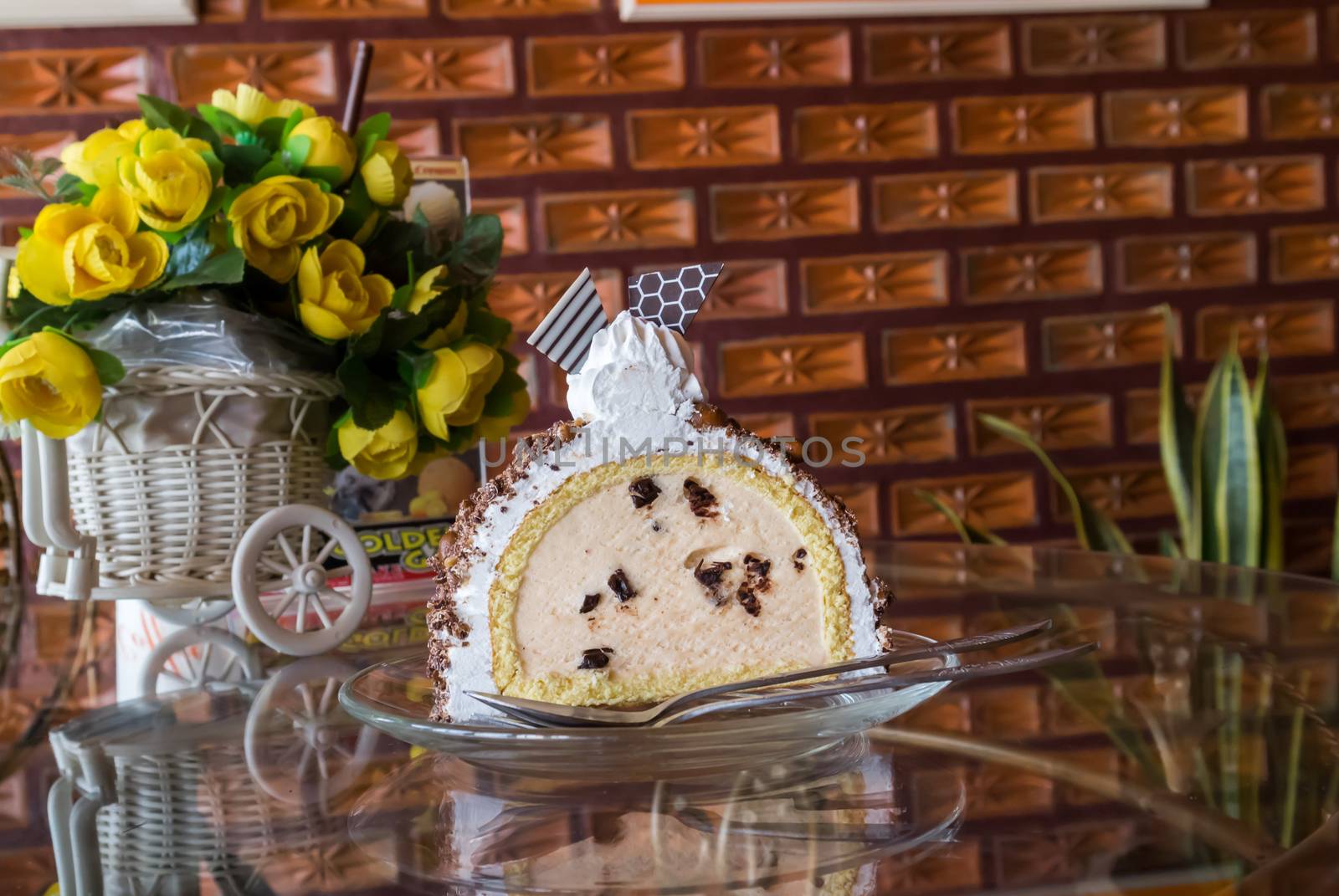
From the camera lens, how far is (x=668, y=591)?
0.67 metres

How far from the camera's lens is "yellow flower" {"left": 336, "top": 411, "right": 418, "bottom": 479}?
90 cm

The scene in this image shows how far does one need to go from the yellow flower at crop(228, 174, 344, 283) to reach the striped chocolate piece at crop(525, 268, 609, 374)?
273mm

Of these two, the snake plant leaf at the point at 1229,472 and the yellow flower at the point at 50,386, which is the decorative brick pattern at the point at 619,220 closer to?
the snake plant leaf at the point at 1229,472

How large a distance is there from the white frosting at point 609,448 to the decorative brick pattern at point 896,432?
1.57 m

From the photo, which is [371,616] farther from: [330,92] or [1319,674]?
[330,92]

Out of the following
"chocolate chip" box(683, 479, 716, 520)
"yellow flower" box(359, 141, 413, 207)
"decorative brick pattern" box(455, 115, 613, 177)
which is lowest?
"chocolate chip" box(683, 479, 716, 520)

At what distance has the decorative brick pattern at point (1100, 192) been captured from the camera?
2.24 metres

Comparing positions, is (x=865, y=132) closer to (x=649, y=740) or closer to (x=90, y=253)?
(x=90, y=253)

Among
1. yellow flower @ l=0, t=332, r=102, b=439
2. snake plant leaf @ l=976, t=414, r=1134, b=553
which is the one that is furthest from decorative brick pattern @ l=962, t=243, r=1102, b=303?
yellow flower @ l=0, t=332, r=102, b=439

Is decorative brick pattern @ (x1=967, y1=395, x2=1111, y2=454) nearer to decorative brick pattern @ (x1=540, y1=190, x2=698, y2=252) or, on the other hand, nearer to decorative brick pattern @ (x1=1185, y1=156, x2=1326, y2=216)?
decorative brick pattern @ (x1=1185, y1=156, x2=1326, y2=216)

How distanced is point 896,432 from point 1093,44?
2.87ft

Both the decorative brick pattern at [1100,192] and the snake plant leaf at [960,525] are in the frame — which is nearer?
the snake plant leaf at [960,525]

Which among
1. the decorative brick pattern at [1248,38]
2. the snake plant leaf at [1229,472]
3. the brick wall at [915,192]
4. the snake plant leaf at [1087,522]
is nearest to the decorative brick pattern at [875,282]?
the brick wall at [915,192]

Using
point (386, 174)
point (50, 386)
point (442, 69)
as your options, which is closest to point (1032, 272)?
→ point (442, 69)
